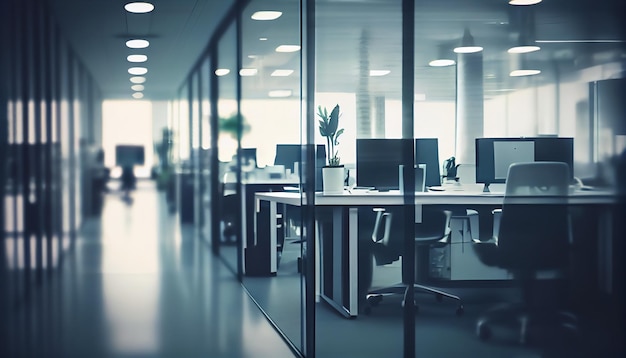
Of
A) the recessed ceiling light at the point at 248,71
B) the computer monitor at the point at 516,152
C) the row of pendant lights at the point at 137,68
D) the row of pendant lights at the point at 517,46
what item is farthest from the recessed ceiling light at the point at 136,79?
the computer monitor at the point at 516,152

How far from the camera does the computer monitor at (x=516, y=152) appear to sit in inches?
129

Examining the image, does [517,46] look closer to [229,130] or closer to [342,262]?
[342,262]

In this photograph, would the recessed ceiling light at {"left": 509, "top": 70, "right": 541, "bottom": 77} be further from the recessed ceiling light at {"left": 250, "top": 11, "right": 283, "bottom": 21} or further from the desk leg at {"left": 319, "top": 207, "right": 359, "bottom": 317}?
the recessed ceiling light at {"left": 250, "top": 11, "right": 283, "bottom": 21}

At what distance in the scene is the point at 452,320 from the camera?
4117 mm

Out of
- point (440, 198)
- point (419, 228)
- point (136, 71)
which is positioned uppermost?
point (136, 71)

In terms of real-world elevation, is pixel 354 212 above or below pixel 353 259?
above

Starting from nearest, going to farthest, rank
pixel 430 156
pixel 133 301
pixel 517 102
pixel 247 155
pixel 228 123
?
pixel 517 102 → pixel 430 156 → pixel 133 301 → pixel 247 155 → pixel 228 123

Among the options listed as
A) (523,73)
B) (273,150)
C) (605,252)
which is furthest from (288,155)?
(605,252)

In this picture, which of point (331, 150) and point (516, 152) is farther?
point (331, 150)

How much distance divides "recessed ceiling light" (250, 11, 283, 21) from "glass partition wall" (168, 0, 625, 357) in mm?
14

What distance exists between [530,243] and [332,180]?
1157 mm

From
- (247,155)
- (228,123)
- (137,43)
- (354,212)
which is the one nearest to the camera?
(354,212)

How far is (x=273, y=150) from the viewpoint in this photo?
4.63 meters

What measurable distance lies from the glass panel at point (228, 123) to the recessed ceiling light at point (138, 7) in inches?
30.2
